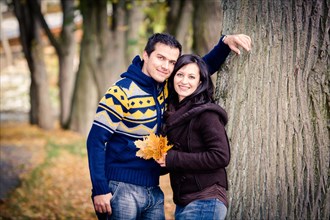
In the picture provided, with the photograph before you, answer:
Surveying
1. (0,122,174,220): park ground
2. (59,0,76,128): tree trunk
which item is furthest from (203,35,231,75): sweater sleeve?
(59,0,76,128): tree trunk

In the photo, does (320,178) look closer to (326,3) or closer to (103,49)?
(326,3)

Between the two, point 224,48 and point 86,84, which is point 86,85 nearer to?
point 86,84

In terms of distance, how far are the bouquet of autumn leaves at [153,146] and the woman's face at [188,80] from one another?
1.35 ft

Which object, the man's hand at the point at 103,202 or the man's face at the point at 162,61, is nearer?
the man's hand at the point at 103,202

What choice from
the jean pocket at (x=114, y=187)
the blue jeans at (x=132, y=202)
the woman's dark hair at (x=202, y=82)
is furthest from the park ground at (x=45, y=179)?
the woman's dark hair at (x=202, y=82)

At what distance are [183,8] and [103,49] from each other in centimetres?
404

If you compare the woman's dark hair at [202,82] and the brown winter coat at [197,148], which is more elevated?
the woman's dark hair at [202,82]

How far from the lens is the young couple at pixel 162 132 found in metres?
3.44

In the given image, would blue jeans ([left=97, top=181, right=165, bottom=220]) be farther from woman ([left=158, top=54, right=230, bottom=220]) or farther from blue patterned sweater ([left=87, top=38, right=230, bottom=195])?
woman ([left=158, top=54, right=230, bottom=220])

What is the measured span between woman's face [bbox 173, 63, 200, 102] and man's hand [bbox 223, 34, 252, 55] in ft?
1.23

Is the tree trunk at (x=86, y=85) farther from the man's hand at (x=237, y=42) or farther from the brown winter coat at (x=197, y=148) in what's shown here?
the brown winter coat at (x=197, y=148)

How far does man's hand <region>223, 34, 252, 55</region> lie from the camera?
3711 millimetres

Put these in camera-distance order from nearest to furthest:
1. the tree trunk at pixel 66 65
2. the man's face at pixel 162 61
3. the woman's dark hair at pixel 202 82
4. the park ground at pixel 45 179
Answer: the woman's dark hair at pixel 202 82, the man's face at pixel 162 61, the park ground at pixel 45 179, the tree trunk at pixel 66 65

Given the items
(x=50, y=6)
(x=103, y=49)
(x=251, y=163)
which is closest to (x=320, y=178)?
(x=251, y=163)
